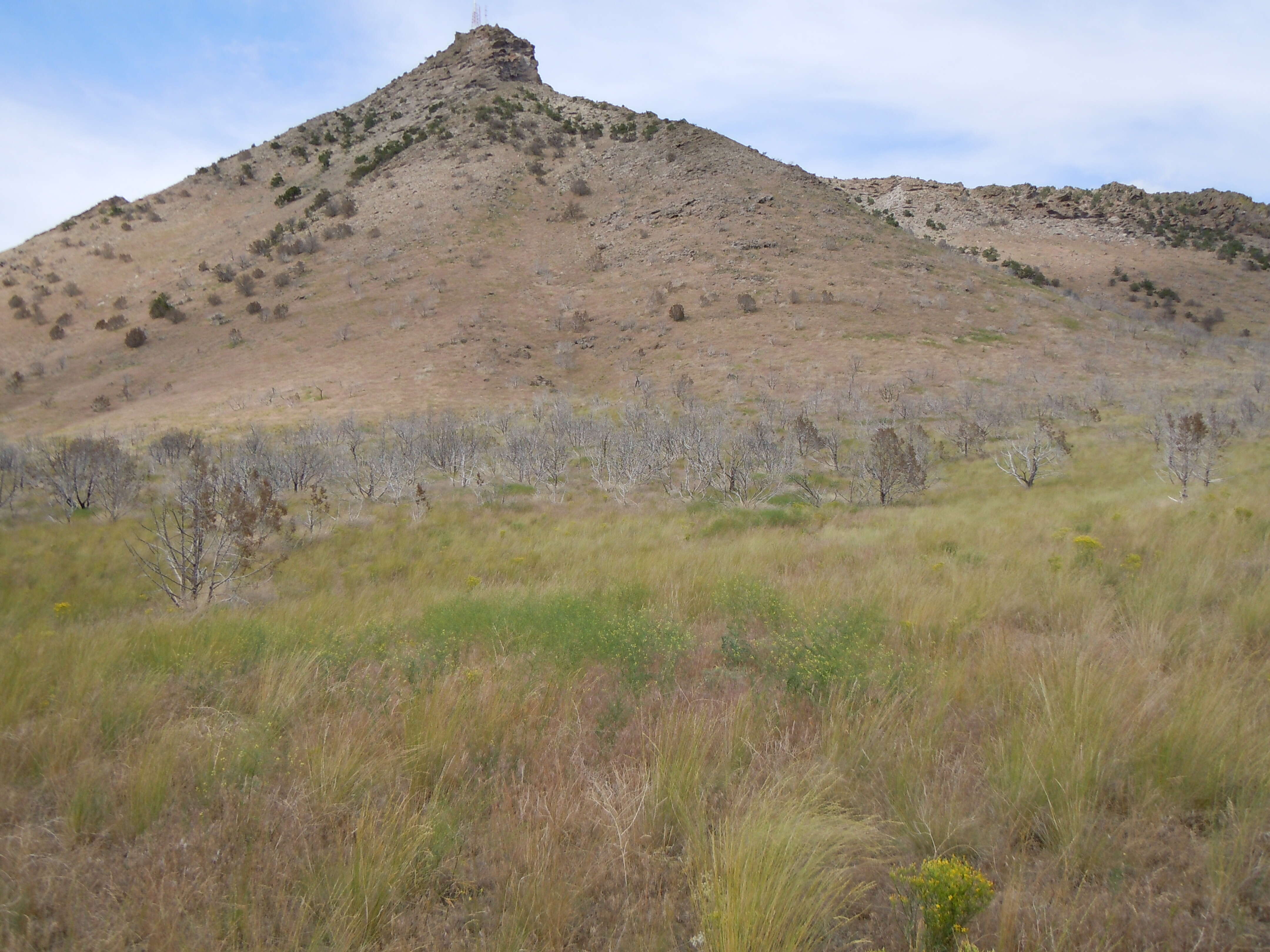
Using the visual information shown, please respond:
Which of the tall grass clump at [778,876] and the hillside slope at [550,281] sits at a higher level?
the hillside slope at [550,281]

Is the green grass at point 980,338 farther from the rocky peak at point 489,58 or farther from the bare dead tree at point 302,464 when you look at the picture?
the rocky peak at point 489,58

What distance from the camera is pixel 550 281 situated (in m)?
37.7

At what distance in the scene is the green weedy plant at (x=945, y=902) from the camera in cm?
168

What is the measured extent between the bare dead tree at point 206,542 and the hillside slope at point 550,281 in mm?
14568

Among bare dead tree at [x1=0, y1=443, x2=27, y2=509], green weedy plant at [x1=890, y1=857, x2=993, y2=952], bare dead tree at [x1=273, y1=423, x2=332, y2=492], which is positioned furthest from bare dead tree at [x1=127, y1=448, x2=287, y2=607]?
green weedy plant at [x1=890, y1=857, x2=993, y2=952]

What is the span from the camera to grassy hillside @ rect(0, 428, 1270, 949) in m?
1.81

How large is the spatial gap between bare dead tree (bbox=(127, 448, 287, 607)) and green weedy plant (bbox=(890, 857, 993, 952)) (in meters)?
6.56

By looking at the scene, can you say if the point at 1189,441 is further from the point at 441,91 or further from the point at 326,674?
the point at 441,91

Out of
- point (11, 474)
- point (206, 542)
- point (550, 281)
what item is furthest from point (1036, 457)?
point (550, 281)

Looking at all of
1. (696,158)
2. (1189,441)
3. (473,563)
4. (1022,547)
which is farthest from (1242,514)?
(696,158)

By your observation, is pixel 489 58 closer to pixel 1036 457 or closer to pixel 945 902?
pixel 1036 457

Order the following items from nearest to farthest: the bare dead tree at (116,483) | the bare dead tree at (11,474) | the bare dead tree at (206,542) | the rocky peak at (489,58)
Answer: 1. the bare dead tree at (206,542)
2. the bare dead tree at (11,474)
3. the bare dead tree at (116,483)
4. the rocky peak at (489,58)

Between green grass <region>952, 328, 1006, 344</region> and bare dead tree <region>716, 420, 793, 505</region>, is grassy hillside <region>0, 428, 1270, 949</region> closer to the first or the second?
bare dead tree <region>716, 420, 793, 505</region>

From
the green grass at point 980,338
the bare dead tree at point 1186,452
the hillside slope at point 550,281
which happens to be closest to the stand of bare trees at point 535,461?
the bare dead tree at point 1186,452
